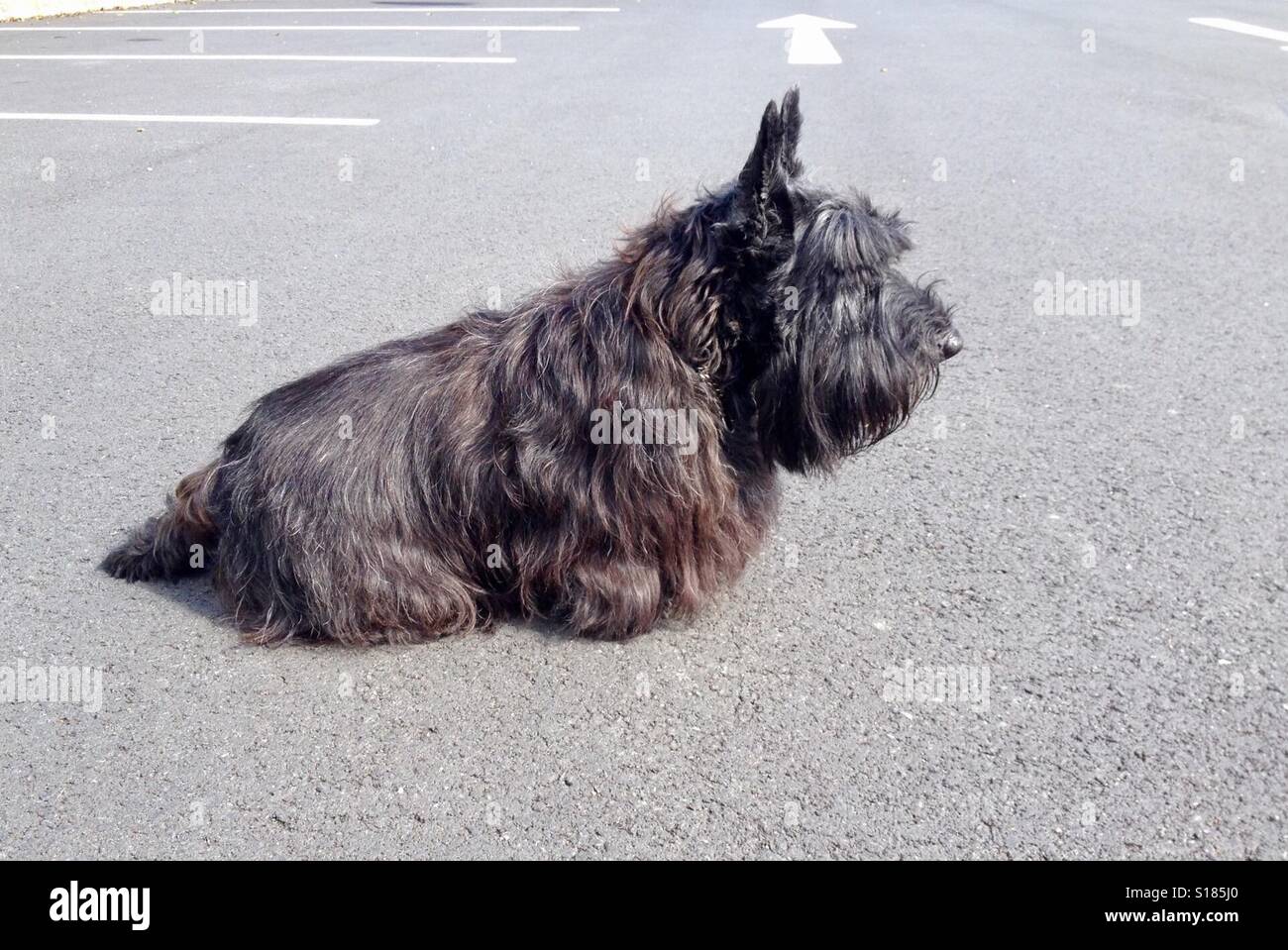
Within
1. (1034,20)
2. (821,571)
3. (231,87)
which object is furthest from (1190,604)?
(1034,20)

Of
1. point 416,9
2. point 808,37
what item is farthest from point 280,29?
point 808,37

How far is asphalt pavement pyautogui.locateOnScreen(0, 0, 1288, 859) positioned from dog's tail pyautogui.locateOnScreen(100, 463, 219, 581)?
0.09 m

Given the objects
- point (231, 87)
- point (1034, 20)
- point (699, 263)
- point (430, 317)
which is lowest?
point (430, 317)

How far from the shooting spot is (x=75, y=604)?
389 cm

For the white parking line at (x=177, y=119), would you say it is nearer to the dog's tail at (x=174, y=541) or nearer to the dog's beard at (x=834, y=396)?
the dog's tail at (x=174, y=541)

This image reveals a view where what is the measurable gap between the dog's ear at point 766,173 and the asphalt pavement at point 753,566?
55.3 inches

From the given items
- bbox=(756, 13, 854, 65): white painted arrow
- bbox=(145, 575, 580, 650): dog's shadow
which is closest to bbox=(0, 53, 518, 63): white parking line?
bbox=(756, 13, 854, 65): white painted arrow

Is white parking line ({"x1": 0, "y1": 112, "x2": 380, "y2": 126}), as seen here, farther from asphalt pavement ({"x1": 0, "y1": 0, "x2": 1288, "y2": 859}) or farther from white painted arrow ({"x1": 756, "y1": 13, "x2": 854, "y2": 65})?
white painted arrow ({"x1": 756, "y1": 13, "x2": 854, "y2": 65})

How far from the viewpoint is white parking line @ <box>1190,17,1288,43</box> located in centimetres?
1555

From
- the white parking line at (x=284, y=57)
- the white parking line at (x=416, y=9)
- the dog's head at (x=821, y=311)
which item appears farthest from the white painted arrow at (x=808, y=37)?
the dog's head at (x=821, y=311)

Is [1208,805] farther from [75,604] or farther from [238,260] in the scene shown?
[238,260]

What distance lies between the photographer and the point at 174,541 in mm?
3965

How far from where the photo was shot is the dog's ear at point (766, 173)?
3.04 m
